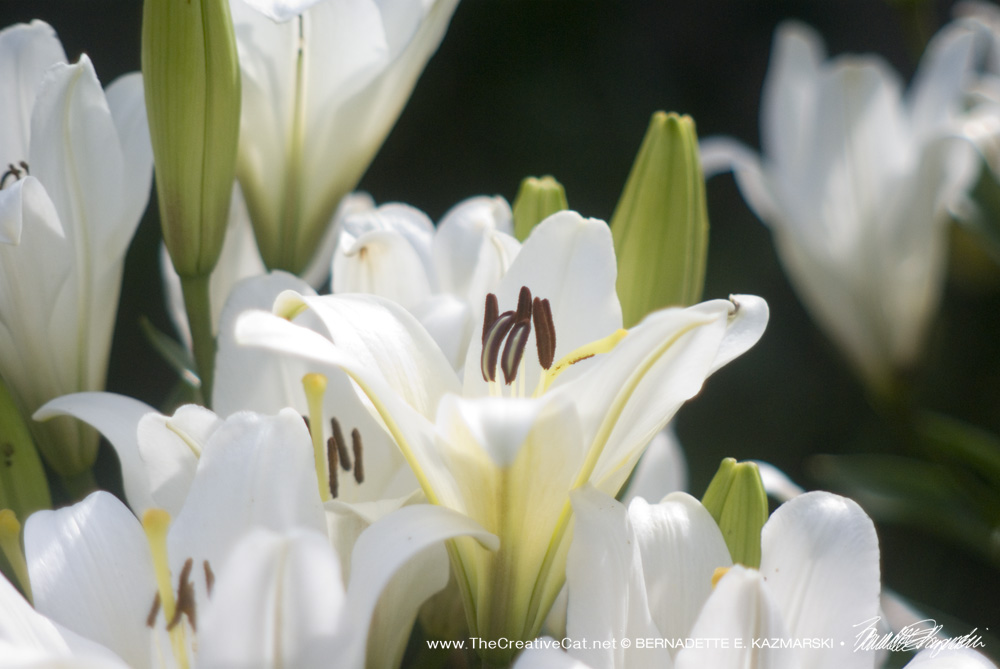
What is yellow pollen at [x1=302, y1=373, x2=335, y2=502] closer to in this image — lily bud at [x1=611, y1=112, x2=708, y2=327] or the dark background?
lily bud at [x1=611, y1=112, x2=708, y2=327]

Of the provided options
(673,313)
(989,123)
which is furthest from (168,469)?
(989,123)

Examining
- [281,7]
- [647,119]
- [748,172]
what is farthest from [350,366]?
[647,119]

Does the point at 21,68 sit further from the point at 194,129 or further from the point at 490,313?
the point at 490,313

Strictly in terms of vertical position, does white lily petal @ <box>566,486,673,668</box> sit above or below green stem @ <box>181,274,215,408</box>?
below

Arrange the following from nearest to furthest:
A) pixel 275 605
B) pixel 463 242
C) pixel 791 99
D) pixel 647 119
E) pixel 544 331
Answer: pixel 275 605 < pixel 544 331 < pixel 463 242 < pixel 791 99 < pixel 647 119

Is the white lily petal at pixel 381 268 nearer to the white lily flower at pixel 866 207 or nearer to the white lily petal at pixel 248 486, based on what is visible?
the white lily petal at pixel 248 486

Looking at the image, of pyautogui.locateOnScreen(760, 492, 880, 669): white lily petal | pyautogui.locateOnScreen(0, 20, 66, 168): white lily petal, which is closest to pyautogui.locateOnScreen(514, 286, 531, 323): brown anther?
pyautogui.locateOnScreen(760, 492, 880, 669): white lily petal

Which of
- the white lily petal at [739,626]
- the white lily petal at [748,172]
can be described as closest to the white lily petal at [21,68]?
the white lily petal at [739,626]
